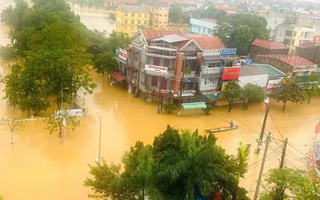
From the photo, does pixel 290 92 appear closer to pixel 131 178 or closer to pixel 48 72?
pixel 48 72

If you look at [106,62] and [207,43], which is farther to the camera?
[106,62]

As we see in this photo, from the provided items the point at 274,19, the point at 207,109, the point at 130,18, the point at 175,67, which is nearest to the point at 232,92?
the point at 207,109

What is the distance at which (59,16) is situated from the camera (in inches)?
1539

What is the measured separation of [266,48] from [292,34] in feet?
43.2

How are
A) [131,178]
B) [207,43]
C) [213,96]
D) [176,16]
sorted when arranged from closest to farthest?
1. [131,178]
2. [213,96]
3. [207,43]
4. [176,16]

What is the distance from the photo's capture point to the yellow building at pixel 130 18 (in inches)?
2464

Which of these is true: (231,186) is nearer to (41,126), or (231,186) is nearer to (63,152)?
(63,152)

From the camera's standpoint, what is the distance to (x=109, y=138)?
22859 millimetres

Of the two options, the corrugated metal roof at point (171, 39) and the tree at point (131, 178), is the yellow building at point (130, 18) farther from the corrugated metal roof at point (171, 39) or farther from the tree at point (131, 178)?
the tree at point (131, 178)

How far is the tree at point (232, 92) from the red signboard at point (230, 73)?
762mm

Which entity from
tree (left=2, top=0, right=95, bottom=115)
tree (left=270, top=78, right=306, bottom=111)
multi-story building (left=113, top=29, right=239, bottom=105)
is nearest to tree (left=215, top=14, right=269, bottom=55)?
tree (left=270, top=78, right=306, bottom=111)

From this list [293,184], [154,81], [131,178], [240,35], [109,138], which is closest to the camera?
[293,184]

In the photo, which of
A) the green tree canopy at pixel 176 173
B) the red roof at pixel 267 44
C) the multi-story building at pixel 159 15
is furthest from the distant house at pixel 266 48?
the green tree canopy at pixel 176 173

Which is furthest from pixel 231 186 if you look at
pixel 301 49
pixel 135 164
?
pixel 301 49
